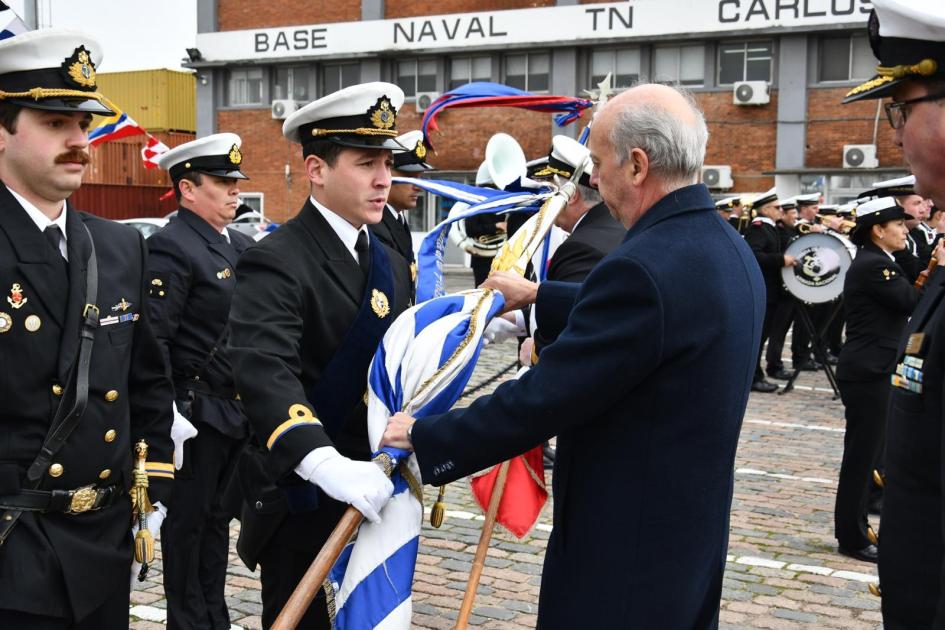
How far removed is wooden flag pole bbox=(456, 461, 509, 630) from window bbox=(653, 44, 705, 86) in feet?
90.3

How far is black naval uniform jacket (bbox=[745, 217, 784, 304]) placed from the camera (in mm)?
14359

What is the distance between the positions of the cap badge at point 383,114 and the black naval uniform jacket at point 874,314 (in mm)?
4613

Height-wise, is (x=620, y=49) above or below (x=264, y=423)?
above

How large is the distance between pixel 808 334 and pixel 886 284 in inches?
303

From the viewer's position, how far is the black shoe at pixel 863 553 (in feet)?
23.1

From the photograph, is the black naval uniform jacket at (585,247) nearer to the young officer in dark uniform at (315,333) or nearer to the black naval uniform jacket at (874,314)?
the young officer in dark uniform at (315,333)

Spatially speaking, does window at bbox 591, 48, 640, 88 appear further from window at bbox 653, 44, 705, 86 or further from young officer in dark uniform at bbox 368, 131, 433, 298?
young officer in dark uniform at bbox 368, 131, 433, 298

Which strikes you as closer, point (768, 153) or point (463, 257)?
point (768, 153)

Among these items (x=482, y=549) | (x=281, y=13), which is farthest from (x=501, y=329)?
(x=281, y=13)

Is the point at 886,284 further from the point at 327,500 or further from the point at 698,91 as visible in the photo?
the point at 698,91

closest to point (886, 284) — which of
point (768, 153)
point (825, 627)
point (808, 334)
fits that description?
point (825, 627)

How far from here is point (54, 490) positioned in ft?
10.6

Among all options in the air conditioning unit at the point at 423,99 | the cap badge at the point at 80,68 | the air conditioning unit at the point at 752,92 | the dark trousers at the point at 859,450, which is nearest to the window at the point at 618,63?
the air conditioning unit at the point at 752,92

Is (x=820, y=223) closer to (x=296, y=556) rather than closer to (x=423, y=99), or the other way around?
(x=296, y=556)
